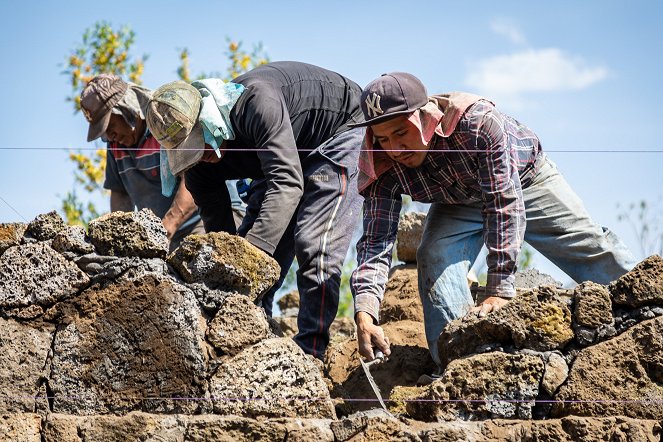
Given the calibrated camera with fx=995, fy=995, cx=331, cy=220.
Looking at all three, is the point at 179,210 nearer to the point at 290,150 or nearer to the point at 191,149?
the point at 191,149

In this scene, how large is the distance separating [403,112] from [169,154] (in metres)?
1.41

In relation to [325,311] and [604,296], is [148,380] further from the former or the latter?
[604,296]

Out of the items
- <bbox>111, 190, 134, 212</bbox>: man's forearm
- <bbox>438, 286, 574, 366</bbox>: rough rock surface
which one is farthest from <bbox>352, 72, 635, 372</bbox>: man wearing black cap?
<bbox>111, 190, 134, 212</bbox>: man's forearm

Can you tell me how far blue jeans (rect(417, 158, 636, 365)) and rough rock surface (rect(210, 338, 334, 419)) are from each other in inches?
40.0

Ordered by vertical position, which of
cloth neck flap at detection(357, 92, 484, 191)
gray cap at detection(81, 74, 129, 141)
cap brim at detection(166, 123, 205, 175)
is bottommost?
cloth neck flap at detection(357, 92, 484, 191)

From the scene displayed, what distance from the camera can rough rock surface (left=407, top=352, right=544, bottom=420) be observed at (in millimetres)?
3854

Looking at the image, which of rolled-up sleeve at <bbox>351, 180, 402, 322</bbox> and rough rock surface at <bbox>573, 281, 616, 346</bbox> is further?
rolled-up sleeve at <bbox>351, 180, 402, 322</bbox>

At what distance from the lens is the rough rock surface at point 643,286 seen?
3.89 m

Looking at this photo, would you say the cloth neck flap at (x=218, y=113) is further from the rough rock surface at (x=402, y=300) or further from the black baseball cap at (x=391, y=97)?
the rough rock surface at (x=402, y=300)

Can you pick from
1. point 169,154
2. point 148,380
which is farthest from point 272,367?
point 169,154

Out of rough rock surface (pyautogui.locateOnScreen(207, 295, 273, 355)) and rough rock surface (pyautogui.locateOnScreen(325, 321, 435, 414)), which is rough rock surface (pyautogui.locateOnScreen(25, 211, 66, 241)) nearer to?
rough rock surface (pyautogui.locateOnScreen(207, 295, 273, 355))

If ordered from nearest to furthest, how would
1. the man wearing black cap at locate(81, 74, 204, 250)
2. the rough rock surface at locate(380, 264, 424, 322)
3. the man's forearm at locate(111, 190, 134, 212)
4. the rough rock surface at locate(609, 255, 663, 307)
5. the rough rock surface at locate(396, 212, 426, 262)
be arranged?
the rough rock surface at locate(609, 255, 663, 307), the rough rock surface at locate(380, 264, 424, 322), the man wearing black cap at locate(81, 74, 204, 250), the rough rock surface at locate(396, 212, 426, 262), the man's forearm at locate(111, 190, 134, 212)

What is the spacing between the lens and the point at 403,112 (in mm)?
4273

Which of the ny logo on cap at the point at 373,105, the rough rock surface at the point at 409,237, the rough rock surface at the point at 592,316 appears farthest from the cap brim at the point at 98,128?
the rough rock surface at the point at 592,316
